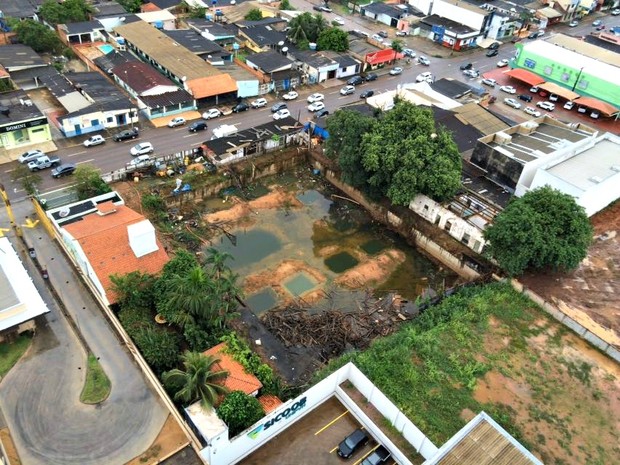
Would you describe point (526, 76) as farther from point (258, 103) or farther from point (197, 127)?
point (197, 127)

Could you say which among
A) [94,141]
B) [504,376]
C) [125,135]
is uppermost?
[125,135]

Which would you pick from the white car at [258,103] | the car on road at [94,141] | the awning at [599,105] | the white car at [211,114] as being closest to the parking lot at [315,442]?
the car on road at [94,141]

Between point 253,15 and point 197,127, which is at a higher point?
point 253,15

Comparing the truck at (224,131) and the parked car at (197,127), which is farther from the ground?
the truck at (224,131)

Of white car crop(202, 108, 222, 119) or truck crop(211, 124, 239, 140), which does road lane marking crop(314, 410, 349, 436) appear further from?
white car crop(202, 108, 222, 119)

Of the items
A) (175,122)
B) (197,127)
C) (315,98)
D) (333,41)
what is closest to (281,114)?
(315,98)

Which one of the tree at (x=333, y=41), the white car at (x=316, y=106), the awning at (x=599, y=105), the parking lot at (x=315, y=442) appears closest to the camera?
the parking lot at (x=315, y=442)

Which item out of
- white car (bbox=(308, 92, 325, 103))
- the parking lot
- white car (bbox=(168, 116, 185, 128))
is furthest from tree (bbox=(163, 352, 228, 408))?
white car (bbox=(308, 92, 325, 103))

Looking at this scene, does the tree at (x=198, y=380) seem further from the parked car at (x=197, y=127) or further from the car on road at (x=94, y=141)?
the parked car at (x=197, y=127)

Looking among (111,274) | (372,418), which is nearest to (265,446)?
(372,418)
